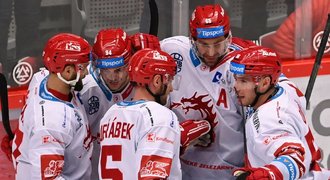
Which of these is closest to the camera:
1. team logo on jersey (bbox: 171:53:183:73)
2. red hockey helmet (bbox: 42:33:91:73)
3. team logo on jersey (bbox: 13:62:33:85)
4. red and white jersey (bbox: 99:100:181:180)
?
red and white jersey (bbox: 99:100:181:180)

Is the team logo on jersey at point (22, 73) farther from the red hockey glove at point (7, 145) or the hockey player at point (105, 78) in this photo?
the hockey player at point (105, 78)

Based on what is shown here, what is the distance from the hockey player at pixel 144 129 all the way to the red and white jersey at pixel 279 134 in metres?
0.34

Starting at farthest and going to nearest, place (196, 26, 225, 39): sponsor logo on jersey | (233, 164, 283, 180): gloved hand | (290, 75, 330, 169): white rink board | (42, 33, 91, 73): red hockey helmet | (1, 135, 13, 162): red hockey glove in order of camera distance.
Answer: (290, 75, 330, 169): white rink board < (1, 135, 13, 162): red hockey glove < (196, 26, 225, 39): sponsor logo on jersey < (42, 33, 91, 73): red hockey helmet < (233, 164, 283, 180): gloved hand

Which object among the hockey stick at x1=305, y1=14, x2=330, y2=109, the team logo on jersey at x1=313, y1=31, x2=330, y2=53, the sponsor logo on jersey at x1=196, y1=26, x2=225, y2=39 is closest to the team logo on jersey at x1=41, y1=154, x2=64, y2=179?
the sponsor logo on jersey at x1=196, y1=26, x2=225, y2=39

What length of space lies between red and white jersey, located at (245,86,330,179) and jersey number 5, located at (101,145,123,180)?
580mm

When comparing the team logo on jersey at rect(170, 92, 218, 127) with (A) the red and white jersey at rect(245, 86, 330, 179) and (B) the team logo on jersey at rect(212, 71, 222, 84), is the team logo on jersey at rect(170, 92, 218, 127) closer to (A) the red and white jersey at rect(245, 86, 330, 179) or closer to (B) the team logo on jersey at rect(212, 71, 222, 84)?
(B) the team logo on jersey at rect(212, 71, 222, 84)

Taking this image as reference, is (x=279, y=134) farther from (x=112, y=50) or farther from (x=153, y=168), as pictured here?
(x=112, y=50)

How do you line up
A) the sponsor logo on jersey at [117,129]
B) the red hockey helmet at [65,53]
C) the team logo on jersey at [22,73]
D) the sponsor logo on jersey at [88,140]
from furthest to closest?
the team logo on jersey at [22,73]
the sponsor logo on jersey at [88,140]
the red hockey helmet at [65,53]
the sponsor logo on jersey at [117,129]

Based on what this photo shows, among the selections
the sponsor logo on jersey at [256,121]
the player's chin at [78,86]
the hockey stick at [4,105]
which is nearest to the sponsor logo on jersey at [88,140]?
the player's chin at [78,86]

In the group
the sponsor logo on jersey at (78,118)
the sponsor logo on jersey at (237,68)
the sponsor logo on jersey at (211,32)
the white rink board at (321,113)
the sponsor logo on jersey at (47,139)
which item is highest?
the sponsor logo on jersey at (211,32)

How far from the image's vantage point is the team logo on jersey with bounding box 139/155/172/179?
521cm

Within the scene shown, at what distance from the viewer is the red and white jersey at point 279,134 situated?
17.3 ft

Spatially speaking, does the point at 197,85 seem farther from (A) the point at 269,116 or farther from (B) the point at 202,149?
(A) the point at 269,116

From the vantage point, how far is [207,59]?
5914 millimetres
